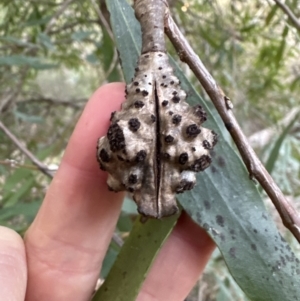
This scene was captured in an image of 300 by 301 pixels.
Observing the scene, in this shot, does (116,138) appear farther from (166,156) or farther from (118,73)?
(118,73)

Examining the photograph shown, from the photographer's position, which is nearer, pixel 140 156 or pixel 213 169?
pixel 140 156

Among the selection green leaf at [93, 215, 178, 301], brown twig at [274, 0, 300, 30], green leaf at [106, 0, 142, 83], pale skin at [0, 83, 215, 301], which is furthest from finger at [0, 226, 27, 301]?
brown twig at [274, 0, 300, 30]

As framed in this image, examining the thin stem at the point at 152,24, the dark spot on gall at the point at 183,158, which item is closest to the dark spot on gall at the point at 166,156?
the dark spot on gall at the point at 183,158

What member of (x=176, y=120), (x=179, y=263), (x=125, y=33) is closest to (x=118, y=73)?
(x=125, y=33)

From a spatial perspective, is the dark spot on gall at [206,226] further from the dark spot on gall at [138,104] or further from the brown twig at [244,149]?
the dark spot on gall at [138,104]

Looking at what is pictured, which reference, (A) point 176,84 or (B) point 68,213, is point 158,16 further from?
(B) point 68,213

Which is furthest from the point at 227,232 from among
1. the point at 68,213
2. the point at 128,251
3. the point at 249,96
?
the point at 249,96
